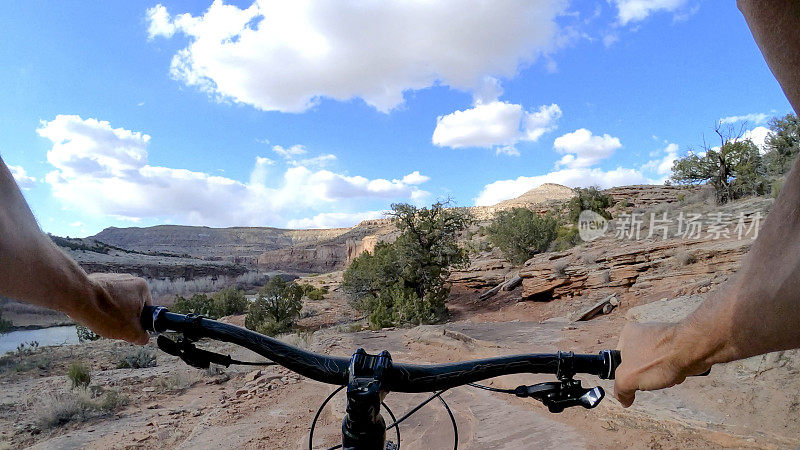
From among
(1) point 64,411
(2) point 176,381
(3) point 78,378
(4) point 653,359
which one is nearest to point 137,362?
(3) point 78,378

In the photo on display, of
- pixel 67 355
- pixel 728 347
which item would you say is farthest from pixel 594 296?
pixel 67 355

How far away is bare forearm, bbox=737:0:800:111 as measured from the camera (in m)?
0.82

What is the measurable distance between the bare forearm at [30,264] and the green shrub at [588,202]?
30.8m

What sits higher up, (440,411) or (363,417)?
(363,417)

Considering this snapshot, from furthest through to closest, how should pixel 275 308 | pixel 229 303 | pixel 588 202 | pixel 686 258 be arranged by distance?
pixel 588 202 → pixel 229 303 → pixel 275 308 → pixel 686 258

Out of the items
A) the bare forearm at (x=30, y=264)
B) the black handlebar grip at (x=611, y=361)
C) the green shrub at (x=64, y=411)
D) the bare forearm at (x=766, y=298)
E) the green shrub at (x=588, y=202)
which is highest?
the green shrub at (x=588, y=202)

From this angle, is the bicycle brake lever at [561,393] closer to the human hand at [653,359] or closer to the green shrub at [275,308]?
the human hand at [653,359]

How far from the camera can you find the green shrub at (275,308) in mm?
16812

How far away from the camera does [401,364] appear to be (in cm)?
120

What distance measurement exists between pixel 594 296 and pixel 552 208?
2632cm

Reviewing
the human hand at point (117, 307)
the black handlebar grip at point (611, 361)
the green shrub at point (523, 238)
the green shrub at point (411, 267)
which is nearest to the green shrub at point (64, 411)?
the human hand at point (117, 307)

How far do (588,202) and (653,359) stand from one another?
31469 mm

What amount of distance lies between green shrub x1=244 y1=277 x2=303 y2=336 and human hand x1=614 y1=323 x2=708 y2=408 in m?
16.1

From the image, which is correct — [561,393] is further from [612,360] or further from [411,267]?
[411,267]
